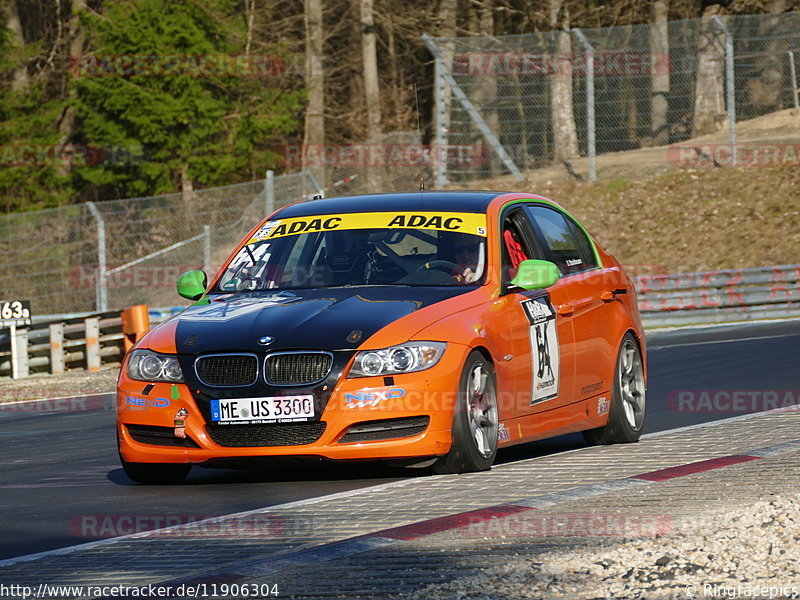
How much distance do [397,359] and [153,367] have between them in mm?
1373

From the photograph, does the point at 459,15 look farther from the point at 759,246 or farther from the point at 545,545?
the point at 545,545

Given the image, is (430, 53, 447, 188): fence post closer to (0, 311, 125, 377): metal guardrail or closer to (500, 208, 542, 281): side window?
(0, 311, 125, 377): metal guardrail

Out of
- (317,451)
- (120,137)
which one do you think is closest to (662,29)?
(120,137)

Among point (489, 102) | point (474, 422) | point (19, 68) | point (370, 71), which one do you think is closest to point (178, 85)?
point (19, 68)

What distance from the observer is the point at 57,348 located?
21.5 meters

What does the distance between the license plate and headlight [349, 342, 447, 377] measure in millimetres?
298

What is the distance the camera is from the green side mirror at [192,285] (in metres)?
9.34

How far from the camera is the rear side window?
990 cm

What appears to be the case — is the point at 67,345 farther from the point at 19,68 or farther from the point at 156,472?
the point at 19,68
